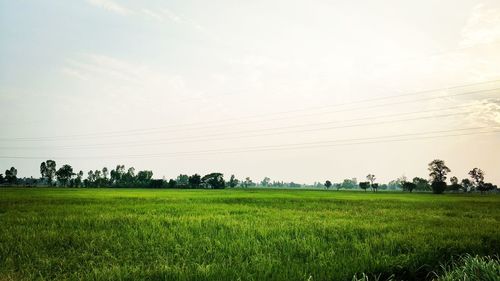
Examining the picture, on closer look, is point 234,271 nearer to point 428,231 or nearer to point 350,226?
point 350,226

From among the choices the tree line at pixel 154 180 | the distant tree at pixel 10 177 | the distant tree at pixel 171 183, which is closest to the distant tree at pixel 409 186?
A: the tree line at pixel 154 180

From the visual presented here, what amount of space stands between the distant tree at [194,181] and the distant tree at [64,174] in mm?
45710

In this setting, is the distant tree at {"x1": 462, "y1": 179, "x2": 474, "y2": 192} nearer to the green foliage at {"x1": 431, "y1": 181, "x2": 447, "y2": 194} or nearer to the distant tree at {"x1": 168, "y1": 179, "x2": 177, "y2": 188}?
the green foliage at {"x1": 431, "y1": 181, "x2": 447, "y2": 194}

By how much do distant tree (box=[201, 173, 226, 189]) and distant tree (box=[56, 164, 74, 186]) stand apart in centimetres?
4987

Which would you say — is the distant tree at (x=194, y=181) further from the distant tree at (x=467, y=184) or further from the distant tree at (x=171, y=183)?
the distant tree at (x=467, y=184)

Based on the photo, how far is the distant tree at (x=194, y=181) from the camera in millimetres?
120181

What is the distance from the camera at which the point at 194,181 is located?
120562mm

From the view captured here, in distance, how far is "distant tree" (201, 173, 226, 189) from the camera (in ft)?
391

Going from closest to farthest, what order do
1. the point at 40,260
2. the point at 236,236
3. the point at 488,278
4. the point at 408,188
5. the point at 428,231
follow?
the point at 488,278
the point at 40,260
the point at 236,236
the point at 428,231
the point at 408,188

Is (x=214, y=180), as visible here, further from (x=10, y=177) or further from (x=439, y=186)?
(x=10, y=177)

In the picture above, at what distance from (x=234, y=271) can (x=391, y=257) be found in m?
3.64

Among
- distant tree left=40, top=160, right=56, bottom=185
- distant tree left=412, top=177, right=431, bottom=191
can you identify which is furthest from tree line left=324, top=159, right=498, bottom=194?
distant tree left=40, top=160, right=56, bottom=185

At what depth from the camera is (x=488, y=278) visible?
154 inches

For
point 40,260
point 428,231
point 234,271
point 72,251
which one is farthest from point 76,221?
point 428,231
